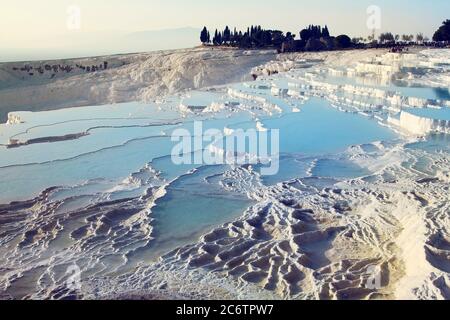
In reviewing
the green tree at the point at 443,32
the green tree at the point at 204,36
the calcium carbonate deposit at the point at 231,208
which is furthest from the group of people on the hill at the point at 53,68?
the green tree at the point at 443,32

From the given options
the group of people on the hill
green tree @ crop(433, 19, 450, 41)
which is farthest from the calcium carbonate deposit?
green tree @ crop(433, 19, 450, 41)

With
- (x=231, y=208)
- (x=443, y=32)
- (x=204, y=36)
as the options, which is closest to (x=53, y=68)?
(x=204, y=36)

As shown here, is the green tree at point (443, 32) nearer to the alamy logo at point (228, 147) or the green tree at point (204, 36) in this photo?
the green tree at point (204, 36)

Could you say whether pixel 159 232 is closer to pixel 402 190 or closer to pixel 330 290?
pixel 330 290

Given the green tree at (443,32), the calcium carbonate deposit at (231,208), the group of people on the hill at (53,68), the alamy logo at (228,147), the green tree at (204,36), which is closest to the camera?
the calcium carbonate deposit at (231,208)

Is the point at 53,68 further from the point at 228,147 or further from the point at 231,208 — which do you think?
the point at 231,208

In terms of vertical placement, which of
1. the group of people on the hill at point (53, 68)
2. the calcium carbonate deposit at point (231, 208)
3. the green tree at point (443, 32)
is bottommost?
the calcium carbonate deposit at point (231, 208)

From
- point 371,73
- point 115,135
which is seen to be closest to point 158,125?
point 115,135

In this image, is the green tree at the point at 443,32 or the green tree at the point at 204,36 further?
the green tree at the point at 204,36
